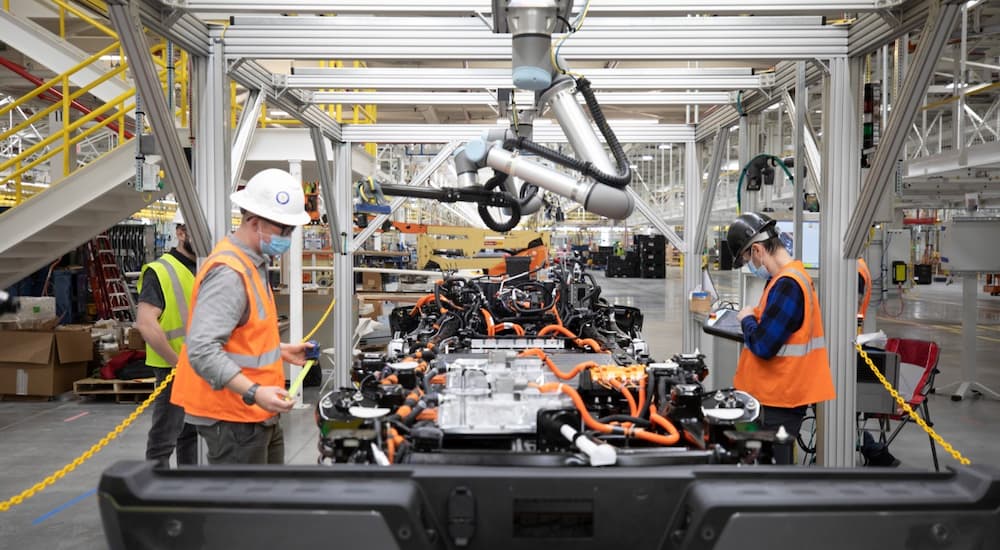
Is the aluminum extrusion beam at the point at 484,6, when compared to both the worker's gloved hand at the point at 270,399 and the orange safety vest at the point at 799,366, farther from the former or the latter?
the worker's gloved hand at the point at 270,399

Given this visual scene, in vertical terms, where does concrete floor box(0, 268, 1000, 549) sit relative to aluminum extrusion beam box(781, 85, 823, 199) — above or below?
below

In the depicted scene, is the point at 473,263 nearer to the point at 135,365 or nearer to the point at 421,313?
the point at 135,365

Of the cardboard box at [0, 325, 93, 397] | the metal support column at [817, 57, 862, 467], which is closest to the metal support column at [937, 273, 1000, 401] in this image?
the metal support column at [817, 57, 862, 467]

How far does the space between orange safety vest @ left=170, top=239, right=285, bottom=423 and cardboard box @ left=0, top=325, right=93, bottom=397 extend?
19.6 feet

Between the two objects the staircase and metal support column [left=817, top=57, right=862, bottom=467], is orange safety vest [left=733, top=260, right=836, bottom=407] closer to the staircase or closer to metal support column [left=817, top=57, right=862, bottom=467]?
metal support column [left=817, top=57, right=862, bottom=467]

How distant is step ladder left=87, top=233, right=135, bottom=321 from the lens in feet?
38.9

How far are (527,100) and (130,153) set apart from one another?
3.75 m

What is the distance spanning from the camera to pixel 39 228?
6.93 metres

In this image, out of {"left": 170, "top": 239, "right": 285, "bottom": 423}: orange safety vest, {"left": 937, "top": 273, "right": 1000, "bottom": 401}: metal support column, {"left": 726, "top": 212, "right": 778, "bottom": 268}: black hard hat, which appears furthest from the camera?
{"left": 937, "top": 273, "right": 1000, "bottom": 401}: metal support column

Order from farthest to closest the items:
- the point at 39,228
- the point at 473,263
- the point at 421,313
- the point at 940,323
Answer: the point at 940,323 < the point at 473,263 < the point at 39,228 < the point at 421,313

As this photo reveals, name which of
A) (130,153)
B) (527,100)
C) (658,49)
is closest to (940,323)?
(527,100)

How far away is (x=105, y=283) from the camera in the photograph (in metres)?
12.0

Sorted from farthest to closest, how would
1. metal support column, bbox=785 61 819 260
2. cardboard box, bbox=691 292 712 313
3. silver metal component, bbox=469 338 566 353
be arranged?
1. cardboard box, bbox=691 292 712 313
2. metal support column, bbox=785 61 819 260
3. silver metal component, bbox=469 338 566 353

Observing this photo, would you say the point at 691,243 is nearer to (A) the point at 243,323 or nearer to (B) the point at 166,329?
(B) the point at 166,329
